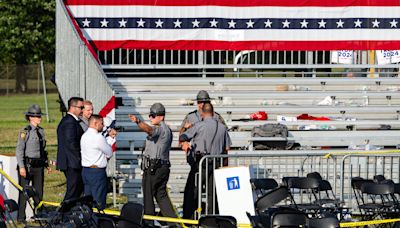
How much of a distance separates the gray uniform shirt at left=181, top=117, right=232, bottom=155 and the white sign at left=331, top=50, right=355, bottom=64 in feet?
23.0

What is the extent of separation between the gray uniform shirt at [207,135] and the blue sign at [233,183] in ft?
3.47

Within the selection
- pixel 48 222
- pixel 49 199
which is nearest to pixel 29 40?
pixel 49 199

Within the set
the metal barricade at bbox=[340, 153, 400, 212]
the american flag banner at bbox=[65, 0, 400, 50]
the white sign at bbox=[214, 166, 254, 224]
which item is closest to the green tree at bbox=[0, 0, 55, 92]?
the american flag banner at bbox=[65, 0, 400, 50]

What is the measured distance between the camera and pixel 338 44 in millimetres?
21797

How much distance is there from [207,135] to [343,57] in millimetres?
7377

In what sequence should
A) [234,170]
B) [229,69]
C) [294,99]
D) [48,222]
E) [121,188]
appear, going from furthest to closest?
1. [229,69]
2. [294,99]
3. [121,188]
4. [234,170]
5. [48,222]

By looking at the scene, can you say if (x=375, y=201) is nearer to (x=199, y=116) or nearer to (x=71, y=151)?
(x=199, y=116)

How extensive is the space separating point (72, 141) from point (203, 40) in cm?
662

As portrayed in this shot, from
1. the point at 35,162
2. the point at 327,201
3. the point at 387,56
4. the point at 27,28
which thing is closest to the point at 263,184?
the point at 327,201

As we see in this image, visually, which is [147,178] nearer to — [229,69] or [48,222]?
[48,222]

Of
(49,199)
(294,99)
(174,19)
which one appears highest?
(174,19)

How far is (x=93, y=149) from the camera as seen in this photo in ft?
50.0

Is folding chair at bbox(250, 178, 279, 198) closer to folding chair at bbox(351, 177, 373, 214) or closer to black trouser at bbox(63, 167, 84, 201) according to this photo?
folding chair at bbox(351, 177, 373, 214)

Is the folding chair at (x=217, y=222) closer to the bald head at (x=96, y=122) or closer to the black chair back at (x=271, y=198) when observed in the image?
the black chair back at (x=271, y=198)
